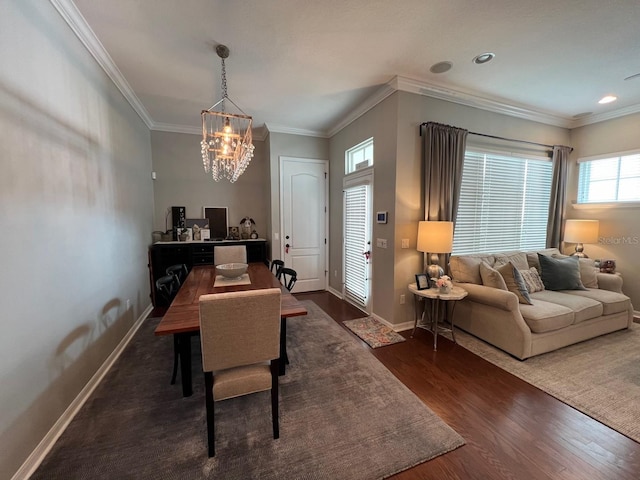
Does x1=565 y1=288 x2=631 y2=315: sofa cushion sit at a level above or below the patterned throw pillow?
below

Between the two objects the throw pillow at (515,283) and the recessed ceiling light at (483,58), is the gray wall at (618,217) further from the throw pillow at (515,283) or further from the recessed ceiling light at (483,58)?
the recessed ceiling light at (483,58)

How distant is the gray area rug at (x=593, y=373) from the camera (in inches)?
73.6

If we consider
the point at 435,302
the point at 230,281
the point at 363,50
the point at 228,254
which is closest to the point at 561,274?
the point at 435,302

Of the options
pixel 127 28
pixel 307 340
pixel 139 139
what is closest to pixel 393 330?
pixel 307 340

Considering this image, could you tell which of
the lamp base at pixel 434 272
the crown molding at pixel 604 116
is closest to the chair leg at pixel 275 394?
the lamp base at pixel 434 272

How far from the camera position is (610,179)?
12.5 ft

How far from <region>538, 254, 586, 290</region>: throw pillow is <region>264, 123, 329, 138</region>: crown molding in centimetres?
400

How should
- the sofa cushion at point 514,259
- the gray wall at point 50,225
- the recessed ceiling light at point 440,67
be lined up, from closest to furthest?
the gray wall at point 50,225, the recessed ceiling light at point 440,67, the sofa cushion at point 514,259

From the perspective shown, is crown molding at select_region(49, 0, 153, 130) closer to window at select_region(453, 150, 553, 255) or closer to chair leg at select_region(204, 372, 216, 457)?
chair leg at select_region(204, 372, 216, 457)

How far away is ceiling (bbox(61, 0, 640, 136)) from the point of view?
1955 mm

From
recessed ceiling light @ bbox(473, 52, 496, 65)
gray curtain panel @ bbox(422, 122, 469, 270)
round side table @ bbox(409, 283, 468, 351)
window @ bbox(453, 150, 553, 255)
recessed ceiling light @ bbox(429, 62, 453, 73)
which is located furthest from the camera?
window @ bbox(453, 150, 553, 255)

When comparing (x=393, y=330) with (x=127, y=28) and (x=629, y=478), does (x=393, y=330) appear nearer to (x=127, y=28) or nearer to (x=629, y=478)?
(x=629, y=478)

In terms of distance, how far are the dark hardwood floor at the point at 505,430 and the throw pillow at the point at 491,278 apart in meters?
0.83

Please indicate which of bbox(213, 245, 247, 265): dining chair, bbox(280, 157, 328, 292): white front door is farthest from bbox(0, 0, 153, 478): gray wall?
bbox(280, 157, 328, 292): white front door
